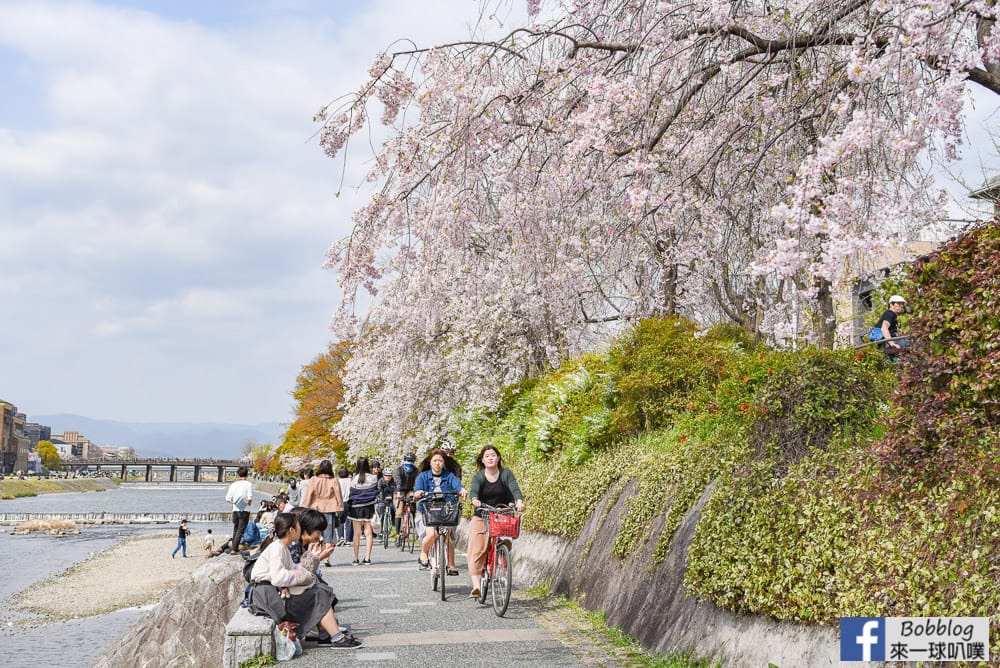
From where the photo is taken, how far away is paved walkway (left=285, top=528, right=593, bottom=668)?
746cm

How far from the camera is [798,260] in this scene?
682cm

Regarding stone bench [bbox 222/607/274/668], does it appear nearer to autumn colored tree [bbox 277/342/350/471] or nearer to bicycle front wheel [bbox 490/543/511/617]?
bicycle front wheel [bbox 490/543/511/617]

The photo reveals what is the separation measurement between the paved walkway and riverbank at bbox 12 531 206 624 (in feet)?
54.2

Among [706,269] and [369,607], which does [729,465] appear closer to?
[369,607]

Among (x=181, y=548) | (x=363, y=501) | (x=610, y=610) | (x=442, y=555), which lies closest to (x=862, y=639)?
(x=610, y=610)

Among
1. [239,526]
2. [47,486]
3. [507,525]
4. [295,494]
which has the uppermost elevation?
[507,525]

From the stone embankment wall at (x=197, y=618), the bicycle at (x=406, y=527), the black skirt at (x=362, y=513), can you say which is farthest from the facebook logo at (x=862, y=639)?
the bicycle at (x=406, y=527)

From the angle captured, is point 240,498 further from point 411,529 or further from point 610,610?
point 610,610

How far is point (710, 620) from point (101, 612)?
79.8 ft

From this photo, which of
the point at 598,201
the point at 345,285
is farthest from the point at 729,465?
the point at 345,285

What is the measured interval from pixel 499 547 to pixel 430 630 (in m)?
1.39

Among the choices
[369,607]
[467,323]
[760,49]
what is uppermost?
[760,49]

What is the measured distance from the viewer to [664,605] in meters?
7.67

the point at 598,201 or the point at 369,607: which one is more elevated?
the point at 598,201
